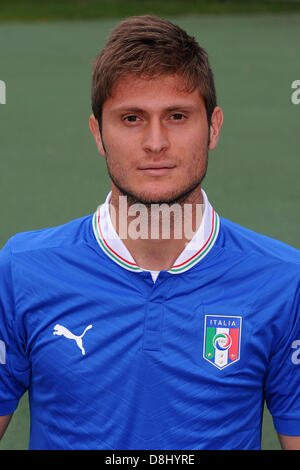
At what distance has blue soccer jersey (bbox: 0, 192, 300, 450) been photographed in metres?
1.82

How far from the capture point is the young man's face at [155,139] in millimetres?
1774

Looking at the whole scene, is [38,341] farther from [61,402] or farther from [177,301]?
[177,301]

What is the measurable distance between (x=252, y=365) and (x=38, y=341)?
18.9 inches

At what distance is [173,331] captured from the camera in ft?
6.03

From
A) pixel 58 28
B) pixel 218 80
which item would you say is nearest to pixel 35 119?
pixel 218 80

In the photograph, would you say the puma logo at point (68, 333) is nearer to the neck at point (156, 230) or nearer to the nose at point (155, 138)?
the neck at point (156, 230)

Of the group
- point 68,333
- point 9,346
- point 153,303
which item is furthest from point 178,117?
point 9,346

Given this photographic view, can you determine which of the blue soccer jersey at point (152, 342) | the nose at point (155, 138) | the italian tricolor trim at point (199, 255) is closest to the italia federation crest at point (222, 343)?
the blue soccer jersey at point (152, 342)

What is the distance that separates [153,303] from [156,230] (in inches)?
6.5

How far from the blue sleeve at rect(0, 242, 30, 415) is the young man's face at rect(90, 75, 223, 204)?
330 millimetres

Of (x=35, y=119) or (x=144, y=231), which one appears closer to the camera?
(x=144, y=231)

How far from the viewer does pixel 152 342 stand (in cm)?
182

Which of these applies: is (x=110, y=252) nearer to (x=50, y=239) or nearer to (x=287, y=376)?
(x=50, y=239)

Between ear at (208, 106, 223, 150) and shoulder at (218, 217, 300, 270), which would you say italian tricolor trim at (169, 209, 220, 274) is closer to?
shoulder at (218, 217, 300, 270)
